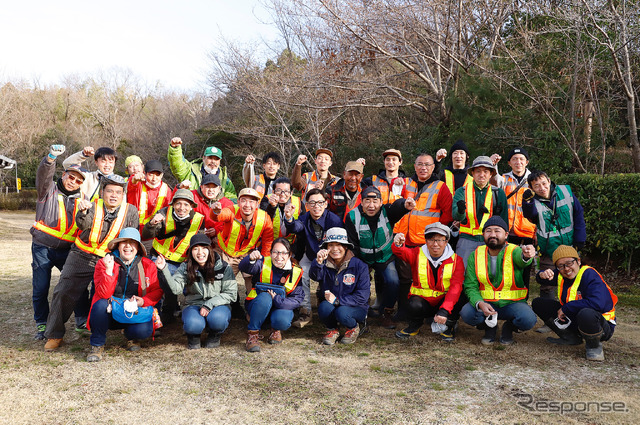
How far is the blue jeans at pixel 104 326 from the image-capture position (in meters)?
4.33

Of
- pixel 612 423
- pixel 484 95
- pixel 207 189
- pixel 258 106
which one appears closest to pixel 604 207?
pixel 484 95

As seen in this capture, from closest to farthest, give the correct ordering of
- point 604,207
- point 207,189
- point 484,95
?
1. point 207,189
2. point 604,207
3. point 484,95

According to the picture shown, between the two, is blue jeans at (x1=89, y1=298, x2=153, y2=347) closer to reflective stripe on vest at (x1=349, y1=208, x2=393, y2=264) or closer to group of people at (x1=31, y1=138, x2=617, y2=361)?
group of people at (x1=31, y1=138, x2=617, y2=361)

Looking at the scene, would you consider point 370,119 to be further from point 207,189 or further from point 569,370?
point 569,370

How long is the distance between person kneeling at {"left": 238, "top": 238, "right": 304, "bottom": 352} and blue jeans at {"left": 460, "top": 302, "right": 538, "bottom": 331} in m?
1.66

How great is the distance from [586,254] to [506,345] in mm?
4361

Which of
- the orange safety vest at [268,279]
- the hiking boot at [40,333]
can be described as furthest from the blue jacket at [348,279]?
the hiking boot at [40,333]

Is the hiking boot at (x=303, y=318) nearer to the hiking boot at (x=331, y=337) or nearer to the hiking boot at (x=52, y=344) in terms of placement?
the hiking boot at (x=331, y=337)

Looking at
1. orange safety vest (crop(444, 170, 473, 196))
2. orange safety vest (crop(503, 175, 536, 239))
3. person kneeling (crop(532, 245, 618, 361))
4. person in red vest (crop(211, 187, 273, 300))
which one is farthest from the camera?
orange safety vest (crop(444, 170, 473, 196))

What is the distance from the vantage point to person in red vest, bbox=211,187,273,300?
529 cm

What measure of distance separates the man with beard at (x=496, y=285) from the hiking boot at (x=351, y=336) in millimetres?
1042

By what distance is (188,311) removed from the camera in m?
4.59

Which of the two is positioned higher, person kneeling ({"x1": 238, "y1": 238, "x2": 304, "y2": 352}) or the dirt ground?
person kneeling ({"x1": 238, "y1": 238, "x2": 304, "y2": 352})

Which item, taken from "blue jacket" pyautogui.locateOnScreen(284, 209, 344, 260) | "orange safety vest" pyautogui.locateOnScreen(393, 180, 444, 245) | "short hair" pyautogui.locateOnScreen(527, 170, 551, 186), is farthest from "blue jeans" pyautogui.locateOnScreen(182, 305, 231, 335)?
"short hair" pyautogui.locateOnScreen(527, 170, 551, 186)
